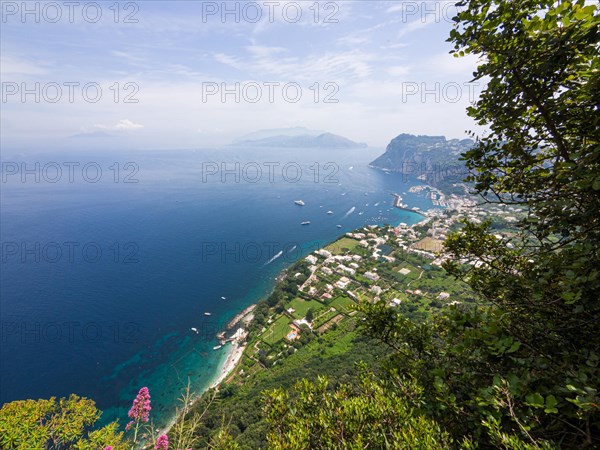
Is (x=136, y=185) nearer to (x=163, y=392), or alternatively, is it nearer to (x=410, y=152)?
(x=163, y=392)

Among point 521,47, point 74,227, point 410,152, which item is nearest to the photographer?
point 521,47

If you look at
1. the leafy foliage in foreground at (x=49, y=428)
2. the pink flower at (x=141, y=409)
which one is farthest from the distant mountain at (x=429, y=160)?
the leafy foliage in foreground at (x=49, y=428)

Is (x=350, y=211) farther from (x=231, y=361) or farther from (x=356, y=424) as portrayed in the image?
(x=356, y=424)

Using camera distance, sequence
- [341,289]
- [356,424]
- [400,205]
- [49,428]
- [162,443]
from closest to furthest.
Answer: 1. [356,424]
2. [162,443]
3. [49,428]
4. [341,289]
5. [400,205]

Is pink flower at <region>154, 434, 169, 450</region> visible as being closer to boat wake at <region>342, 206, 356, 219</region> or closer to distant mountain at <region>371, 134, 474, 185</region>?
boat wake at <region>342, 206, 356, 219</region>

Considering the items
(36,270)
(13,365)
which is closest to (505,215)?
(13,365)

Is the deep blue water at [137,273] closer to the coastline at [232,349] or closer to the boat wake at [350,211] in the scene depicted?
the boat wake at [350,211]

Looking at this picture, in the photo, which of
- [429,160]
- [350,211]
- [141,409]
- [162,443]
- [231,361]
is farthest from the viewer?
[429,160]

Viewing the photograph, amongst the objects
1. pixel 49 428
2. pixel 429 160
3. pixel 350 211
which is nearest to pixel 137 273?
pixel 49 428
